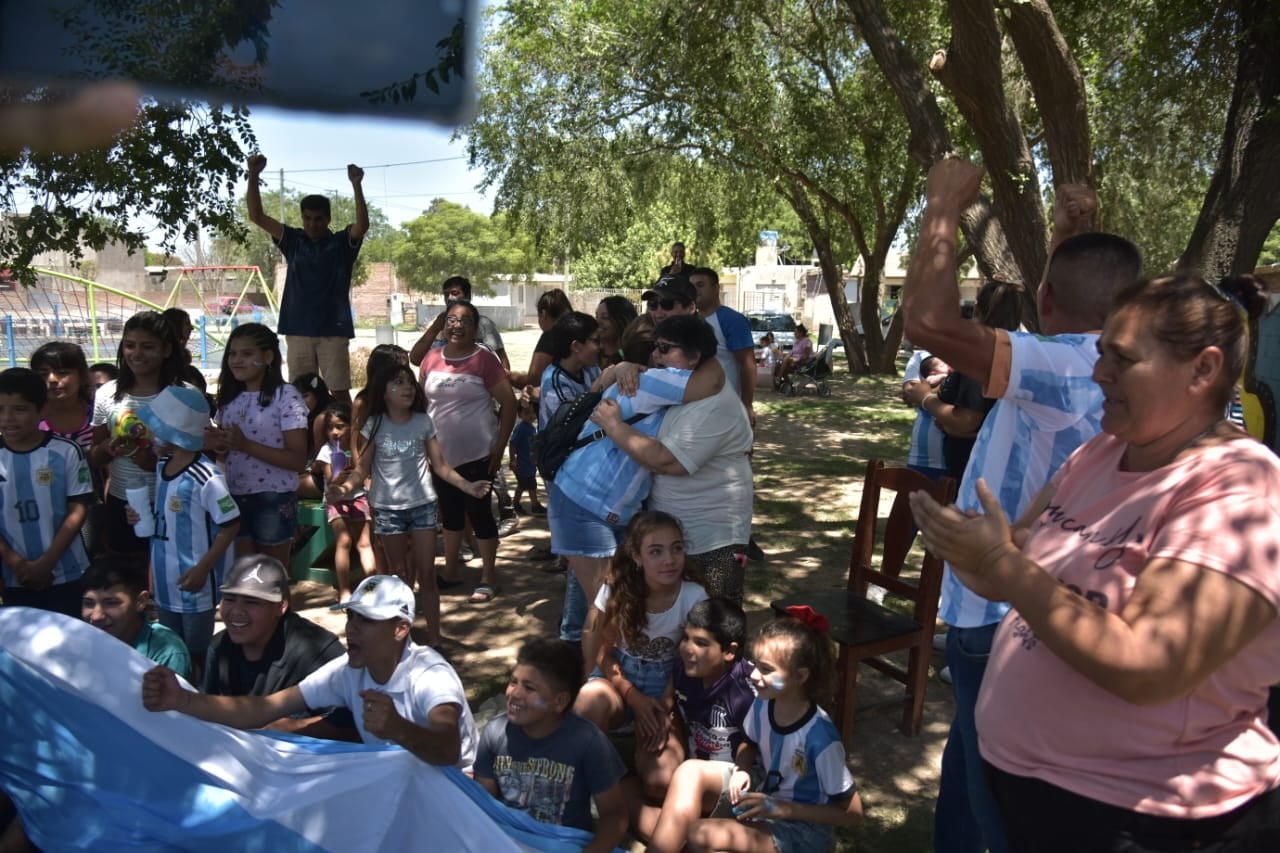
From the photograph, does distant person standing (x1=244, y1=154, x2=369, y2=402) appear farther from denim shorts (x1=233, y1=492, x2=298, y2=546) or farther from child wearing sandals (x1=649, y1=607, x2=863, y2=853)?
child wearing sandals (x1=649, y1=607, x2=863, y2=853)

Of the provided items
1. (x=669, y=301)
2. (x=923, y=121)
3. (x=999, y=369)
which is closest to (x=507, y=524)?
(x=669, y=301)

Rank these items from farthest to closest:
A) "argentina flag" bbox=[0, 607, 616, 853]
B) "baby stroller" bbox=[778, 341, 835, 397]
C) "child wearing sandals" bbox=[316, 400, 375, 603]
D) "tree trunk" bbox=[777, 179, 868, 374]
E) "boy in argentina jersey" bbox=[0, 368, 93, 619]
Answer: "tree trunk" bbox=[777, 179, 868, 374]
"baby stroller" bbox=[778, 341, 835, 397]
"child wearing sandals" bbox=[316, 400, 375, 603]
"boy in argentina jersey" bbox=[0, 368, 93, 619]
"argentina flag" bbox=[0, 607, 616, 853]

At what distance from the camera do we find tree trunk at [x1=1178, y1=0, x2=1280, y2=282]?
22.4 ft

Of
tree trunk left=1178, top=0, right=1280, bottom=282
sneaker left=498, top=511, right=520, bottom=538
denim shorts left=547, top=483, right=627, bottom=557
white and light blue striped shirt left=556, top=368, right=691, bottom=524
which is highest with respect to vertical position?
tree trunk left=1178, top=0, right=1280, bottom=282

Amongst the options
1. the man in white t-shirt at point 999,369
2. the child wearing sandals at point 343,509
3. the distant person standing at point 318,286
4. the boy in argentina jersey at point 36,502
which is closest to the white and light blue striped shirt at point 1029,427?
the man in white t-shirt at point 999,369

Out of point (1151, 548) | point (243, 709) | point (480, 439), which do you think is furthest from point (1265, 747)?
point (480, 439)

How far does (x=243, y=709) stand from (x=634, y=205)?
685 inches

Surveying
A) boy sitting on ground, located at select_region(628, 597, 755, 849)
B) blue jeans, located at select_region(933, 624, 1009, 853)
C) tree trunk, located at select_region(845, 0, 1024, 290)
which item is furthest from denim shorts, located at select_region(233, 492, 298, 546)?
tree trunk, located at select_region(845, 0, 1024, 290)

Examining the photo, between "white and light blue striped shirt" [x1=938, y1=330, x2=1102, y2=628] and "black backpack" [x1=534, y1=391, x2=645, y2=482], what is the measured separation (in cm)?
184

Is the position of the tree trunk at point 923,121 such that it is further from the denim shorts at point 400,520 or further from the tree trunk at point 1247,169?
the denim shorts at point 400,520

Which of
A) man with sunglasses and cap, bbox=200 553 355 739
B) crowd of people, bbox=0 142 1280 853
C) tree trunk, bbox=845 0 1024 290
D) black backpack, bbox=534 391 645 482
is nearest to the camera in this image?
→ crowd of people, bbox=0 142 1280 853

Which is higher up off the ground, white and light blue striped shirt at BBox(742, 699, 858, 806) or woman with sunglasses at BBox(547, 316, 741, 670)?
woman with sunglasses at BBox(547, 316, 741, 670)

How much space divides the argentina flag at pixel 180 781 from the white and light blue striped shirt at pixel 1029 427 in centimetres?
139

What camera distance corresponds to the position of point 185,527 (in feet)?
12.2
